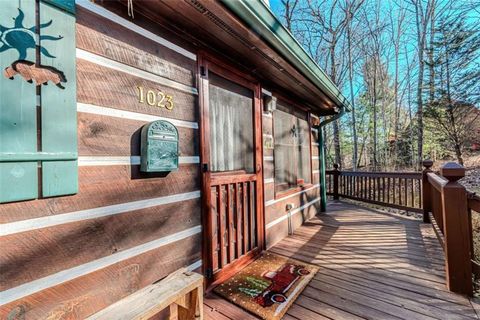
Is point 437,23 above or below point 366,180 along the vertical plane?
above

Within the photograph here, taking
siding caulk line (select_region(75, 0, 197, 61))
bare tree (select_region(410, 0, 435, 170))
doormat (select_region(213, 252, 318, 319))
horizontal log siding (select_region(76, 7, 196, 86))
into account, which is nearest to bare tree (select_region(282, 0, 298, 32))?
bare tree (select_region(410, 0, 435, 170))

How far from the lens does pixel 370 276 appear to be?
2.25 metres

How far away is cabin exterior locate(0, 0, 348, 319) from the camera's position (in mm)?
1021

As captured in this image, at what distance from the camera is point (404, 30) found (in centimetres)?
1066

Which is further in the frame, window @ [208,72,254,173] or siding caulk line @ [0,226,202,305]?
window @ [208,72,254,173]

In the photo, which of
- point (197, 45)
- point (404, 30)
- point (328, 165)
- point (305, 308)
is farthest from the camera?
point (328, 165)

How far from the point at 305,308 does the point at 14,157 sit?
80.0 inches

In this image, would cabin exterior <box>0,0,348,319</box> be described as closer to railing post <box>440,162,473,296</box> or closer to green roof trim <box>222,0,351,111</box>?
green roof trim <box>222,0,351,111</box>

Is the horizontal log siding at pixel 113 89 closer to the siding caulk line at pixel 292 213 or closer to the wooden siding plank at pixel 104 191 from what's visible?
the wooden siding plank at pixel 104 191

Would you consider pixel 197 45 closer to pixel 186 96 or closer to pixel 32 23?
pixel 186 96

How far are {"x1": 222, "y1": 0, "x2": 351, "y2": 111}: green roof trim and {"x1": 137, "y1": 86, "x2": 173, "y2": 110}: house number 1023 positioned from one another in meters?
0.74

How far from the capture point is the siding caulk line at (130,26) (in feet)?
4.19

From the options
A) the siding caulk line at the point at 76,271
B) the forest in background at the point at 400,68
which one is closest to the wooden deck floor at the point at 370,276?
the siding caulk line at the point at 76,271

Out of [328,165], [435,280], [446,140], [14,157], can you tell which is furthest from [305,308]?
[328,165]
